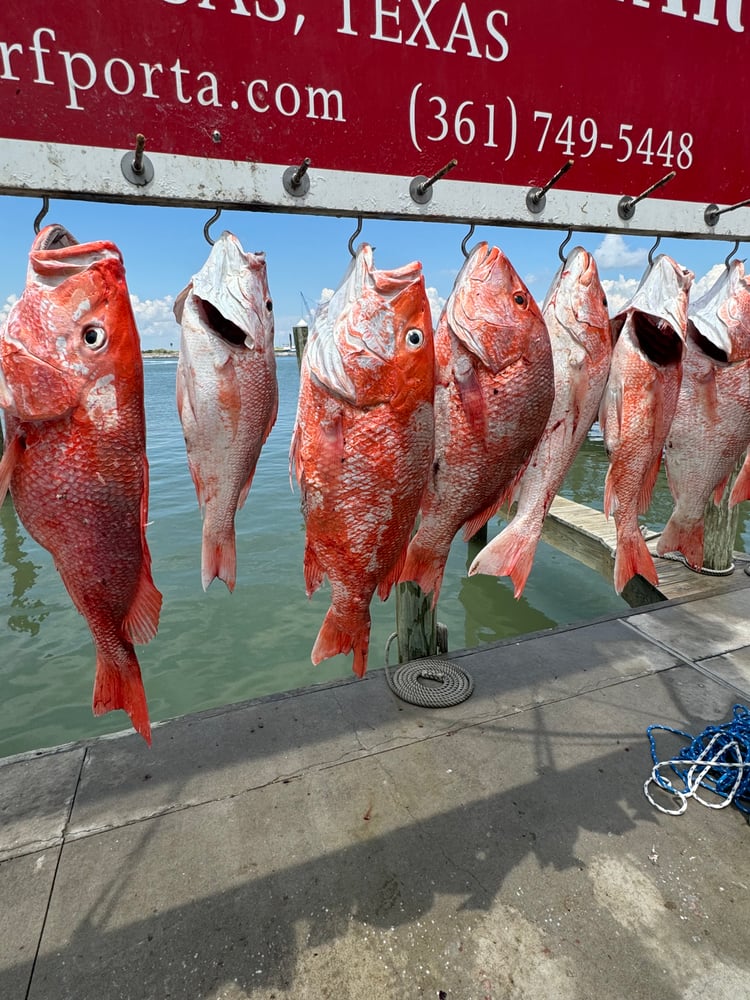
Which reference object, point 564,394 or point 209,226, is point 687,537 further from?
point 209,226

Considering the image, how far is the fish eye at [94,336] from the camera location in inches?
56.6

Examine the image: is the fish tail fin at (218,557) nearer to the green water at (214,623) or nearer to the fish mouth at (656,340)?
the fish mouth at (656,340)

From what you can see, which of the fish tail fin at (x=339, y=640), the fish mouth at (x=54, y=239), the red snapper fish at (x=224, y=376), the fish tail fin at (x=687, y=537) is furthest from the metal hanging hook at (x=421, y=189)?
the fish tail fin at (x=687, y=537)

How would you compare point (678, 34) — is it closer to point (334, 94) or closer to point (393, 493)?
point (334, 94)

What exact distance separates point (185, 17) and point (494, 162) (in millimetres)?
1002

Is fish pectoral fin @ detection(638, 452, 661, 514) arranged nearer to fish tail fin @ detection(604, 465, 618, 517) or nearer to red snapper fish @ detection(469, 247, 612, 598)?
fish tail fin @ detection(604, 465, 618, 517)

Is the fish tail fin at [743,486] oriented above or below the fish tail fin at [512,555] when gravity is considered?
above

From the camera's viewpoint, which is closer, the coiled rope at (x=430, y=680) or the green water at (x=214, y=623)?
the coiled rope at (x=430, y=680)

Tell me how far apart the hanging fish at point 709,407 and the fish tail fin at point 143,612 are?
206 centimetres

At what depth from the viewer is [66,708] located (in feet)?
20.9

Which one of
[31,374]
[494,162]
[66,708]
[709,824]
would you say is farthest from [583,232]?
[66,708]

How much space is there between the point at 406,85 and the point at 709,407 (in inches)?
66.7

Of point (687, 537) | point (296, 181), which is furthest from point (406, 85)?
point (687, 537)

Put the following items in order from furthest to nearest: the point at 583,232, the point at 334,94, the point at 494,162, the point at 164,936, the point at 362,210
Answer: the point at 164,936
the point at 583,232
the point at 494,162
the point at 362,210
the point at 334,94
